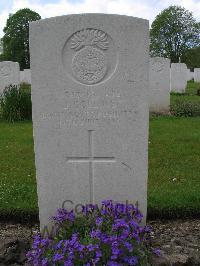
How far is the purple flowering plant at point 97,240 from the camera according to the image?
3.02 m

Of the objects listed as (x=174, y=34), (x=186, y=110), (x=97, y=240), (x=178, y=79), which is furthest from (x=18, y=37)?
(x=97, y=240)

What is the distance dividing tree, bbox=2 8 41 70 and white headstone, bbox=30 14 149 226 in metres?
43.2

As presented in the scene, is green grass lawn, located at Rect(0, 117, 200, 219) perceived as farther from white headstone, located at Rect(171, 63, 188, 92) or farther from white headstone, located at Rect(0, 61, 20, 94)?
white headstone, located at Rect(171, 63, 188, 92)

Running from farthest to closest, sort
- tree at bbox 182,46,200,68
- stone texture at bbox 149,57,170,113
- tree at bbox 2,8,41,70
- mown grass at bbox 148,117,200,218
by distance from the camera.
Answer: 1. tree at bbox 182,46,200,68
2. tree at bbox 2,8,41,70
3. stone texture at bbox 149,57,170,113
4. mown grass at bbox 148,117,200,218

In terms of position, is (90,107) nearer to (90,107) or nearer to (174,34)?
(90,107)

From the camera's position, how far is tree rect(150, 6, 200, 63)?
4856cm

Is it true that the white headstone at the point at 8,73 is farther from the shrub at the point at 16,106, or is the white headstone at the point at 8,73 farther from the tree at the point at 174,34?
the tree at the point at 174,34

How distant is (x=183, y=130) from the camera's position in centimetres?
953

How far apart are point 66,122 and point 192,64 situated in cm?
4614

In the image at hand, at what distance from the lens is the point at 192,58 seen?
1887 inches

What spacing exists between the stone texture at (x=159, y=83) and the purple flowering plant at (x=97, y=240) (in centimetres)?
889

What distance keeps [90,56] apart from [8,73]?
35.4 ft

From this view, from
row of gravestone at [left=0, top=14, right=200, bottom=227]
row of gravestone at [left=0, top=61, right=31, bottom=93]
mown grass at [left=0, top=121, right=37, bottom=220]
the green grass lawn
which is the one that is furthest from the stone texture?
row of gravestone at [left=0, top=14, right=200, bottom=227]

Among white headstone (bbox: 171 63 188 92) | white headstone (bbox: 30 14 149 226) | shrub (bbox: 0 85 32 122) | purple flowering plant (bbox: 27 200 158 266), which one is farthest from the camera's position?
white headstone (bbox: 171 63 188 92)
